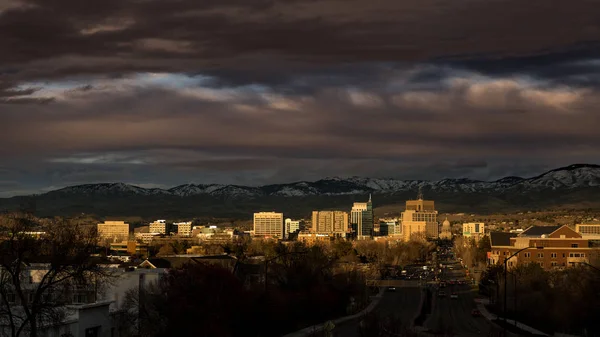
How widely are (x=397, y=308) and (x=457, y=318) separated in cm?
1178

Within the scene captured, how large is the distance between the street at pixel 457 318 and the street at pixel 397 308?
8.32 feet

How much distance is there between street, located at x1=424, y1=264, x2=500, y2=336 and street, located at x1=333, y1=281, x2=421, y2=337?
99.8 inches

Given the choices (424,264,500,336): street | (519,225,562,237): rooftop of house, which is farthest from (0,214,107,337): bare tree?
(519,225,562,237): rooftop of house

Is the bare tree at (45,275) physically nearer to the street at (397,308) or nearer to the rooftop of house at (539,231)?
the street at (397,308)

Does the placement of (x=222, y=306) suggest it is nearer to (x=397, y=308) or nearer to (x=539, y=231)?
(x=397, y=308)

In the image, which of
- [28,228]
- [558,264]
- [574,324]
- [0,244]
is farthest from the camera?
[558,264]

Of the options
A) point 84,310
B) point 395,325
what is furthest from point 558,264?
point 84,310

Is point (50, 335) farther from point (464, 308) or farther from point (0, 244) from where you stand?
point (464, 308)

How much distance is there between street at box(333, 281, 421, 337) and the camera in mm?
89694

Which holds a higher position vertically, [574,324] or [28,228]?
[28,228]

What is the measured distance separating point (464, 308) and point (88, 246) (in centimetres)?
7177

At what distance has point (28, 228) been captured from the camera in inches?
2512

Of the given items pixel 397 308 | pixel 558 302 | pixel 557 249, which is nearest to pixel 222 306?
pixel 558 302

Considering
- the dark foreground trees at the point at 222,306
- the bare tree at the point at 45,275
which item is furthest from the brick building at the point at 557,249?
the bare tree at the point at 45,275
